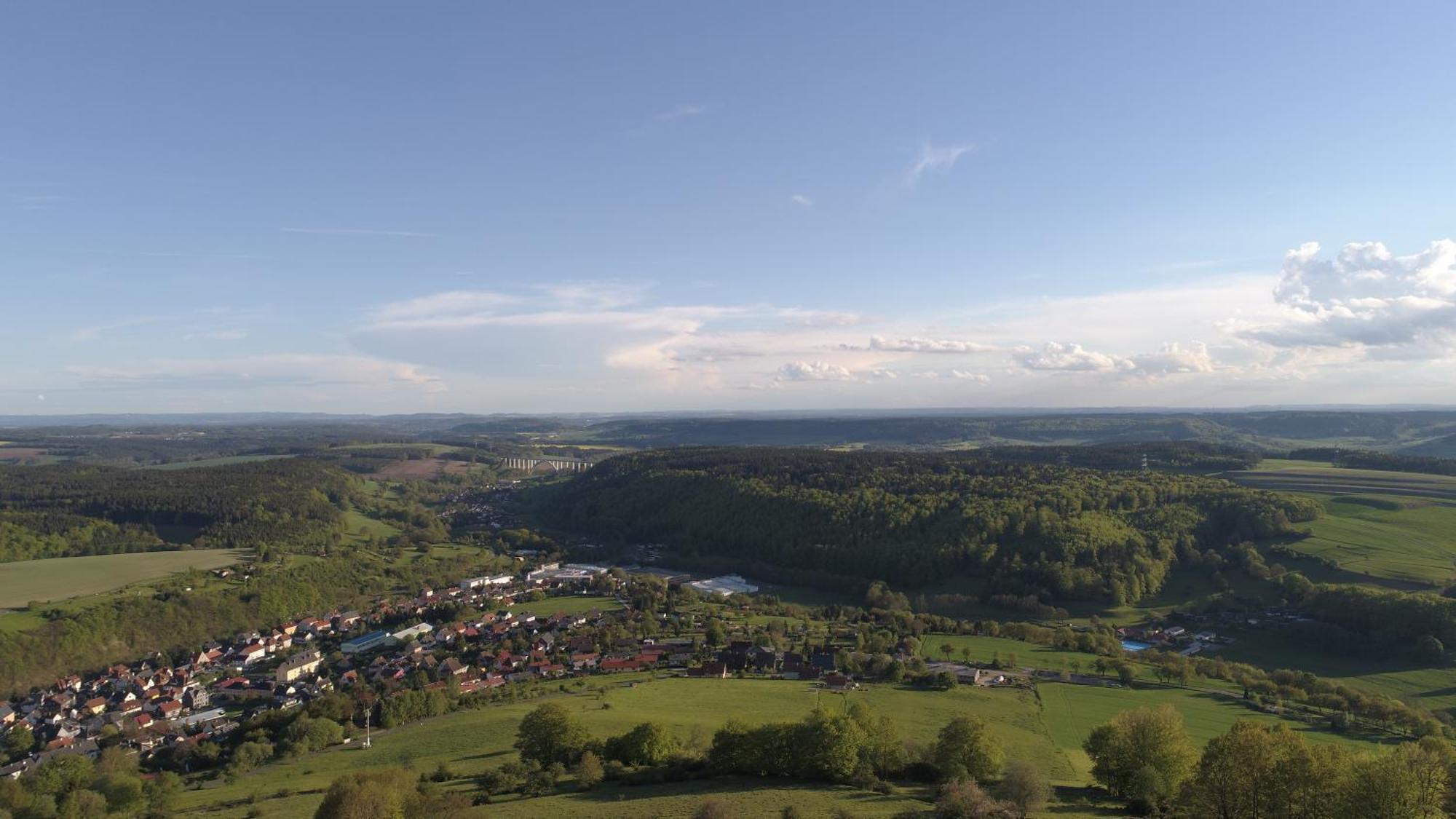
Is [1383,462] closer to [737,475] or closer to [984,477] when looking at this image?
[984,477]

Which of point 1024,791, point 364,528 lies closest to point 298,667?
point 1024,791

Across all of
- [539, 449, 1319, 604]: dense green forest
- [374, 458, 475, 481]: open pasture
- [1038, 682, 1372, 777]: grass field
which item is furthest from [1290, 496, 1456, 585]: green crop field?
[374, 458, 475, 481]: open pasture

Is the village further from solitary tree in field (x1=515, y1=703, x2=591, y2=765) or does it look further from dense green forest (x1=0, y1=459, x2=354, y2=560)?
→ dense green forest (x1=0, y1=459, x2=354, y2=560)

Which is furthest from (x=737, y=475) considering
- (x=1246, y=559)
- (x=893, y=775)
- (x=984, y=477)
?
(x=893, y=775)

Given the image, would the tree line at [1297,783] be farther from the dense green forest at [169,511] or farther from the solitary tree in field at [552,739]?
the dense green forest at [169,511]

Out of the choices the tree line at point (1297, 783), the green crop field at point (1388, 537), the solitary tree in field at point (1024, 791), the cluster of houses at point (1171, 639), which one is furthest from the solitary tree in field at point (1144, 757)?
the green crop field at point (1388, 537)
